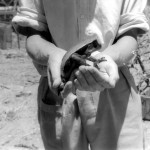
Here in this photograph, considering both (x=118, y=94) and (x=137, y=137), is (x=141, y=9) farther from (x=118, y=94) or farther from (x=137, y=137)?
(x=137, y=137)

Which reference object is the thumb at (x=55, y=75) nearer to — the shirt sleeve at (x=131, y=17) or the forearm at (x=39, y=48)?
the forearm at (x=39, y=48)

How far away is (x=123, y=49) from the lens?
47.2 inches

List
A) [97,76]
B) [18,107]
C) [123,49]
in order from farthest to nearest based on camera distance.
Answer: [18,107]
[123,49]
[97,76]

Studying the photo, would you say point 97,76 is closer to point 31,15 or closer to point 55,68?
point 55,68

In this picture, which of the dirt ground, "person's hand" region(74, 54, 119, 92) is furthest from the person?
the dirt ground

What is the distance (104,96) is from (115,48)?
16 cm

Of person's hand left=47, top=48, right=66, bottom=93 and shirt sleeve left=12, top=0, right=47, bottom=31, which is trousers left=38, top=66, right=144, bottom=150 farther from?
shirt sleeve left=12, top=0, right=47, bottom=31

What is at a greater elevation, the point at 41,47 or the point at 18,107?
the point at 41,47

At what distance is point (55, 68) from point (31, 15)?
28 centimetres

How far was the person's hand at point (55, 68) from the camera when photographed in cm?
107

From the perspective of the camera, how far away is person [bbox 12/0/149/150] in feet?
4.02

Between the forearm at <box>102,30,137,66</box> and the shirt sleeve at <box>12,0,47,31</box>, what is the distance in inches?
10.7

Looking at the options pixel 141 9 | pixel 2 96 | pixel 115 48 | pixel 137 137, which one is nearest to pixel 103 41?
pixel 115 48

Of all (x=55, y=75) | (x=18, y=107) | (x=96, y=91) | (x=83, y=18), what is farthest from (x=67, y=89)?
(x=18, y=107)
